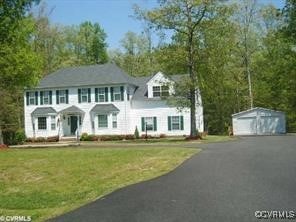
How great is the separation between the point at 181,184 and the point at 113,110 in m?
32.6

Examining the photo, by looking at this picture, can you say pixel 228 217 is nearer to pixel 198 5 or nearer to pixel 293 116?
pixel 198 5

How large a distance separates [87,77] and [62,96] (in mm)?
3005

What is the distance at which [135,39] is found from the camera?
76250 millimetres

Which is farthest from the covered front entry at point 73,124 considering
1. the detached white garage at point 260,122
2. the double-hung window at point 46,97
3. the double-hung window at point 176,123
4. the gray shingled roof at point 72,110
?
the detached white garage at point 260,122

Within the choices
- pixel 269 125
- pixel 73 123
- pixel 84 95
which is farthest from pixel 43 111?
pixel 269 125

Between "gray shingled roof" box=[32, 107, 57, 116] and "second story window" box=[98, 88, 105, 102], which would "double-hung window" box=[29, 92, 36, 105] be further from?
"second story window" box=[98, 88, 105, 102]

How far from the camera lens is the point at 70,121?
47.5 meters

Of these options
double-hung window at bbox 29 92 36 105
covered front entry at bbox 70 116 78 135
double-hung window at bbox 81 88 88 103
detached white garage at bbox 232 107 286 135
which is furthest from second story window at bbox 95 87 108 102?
detached white garage at bbox 232 107 286 135

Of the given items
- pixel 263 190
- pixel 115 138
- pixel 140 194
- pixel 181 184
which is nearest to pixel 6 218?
pixel 140 194

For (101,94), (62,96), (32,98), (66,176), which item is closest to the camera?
(66,176)

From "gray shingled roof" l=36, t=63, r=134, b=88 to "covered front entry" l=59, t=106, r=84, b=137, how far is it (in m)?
2.61

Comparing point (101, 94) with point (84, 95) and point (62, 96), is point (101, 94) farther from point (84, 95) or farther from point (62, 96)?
point (62, 96)

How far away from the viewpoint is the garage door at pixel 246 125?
4806 cm

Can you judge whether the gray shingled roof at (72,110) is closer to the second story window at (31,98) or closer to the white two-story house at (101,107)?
the white two-story house at (101,107)
